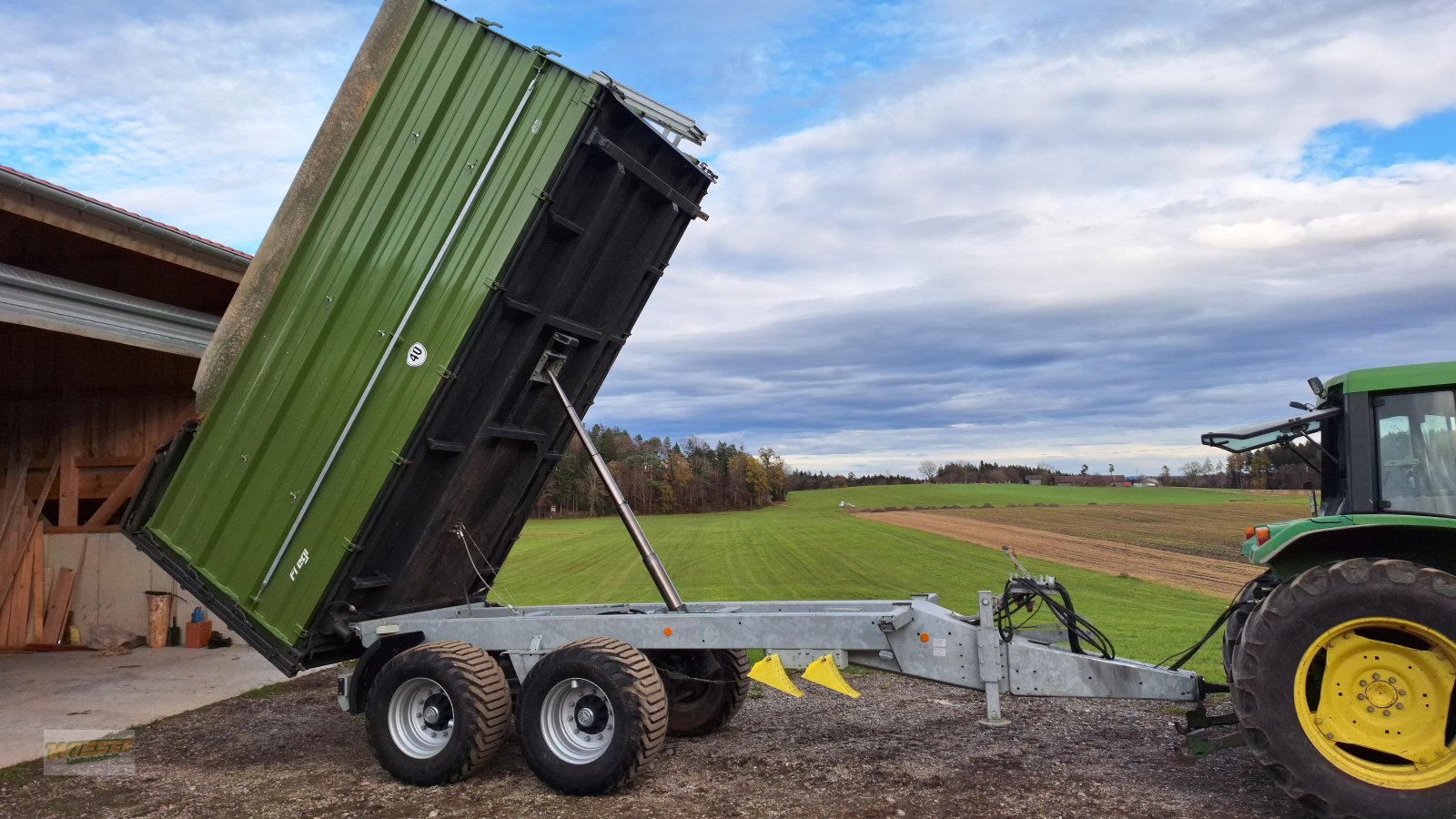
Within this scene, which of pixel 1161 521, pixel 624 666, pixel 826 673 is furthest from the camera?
pixel 1161 521

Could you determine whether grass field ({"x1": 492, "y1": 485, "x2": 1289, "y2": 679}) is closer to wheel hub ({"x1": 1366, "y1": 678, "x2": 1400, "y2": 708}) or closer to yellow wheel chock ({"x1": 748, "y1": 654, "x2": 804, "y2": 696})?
yellow wheel chock ({"x1": 748, "y1": 654, "x2": 804, "y2": 696})

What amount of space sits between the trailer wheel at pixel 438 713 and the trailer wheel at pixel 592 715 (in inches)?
10.3

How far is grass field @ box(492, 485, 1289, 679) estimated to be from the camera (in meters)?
14.6

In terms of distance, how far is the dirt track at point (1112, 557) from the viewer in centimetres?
2127

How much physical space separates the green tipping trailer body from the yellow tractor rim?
5.18m

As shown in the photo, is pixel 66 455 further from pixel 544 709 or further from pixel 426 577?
pixel 544 709

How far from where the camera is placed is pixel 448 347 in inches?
243

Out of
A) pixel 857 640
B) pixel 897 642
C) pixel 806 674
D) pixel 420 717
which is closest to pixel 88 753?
pixel 420 717

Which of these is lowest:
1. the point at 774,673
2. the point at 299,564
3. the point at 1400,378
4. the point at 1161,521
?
the point at 299,564

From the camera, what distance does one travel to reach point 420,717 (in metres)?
6.43

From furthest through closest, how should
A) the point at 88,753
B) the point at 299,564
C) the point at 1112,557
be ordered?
the point at 1112,557 → the point at 88,753 → the point at 299,564

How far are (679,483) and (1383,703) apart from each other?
6603 cm

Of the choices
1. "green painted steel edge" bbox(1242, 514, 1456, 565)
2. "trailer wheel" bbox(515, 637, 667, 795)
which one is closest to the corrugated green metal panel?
"trailer wheel" bbox(515, 637, 667, 795)

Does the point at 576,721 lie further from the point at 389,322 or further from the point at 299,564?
the point at 389,322
